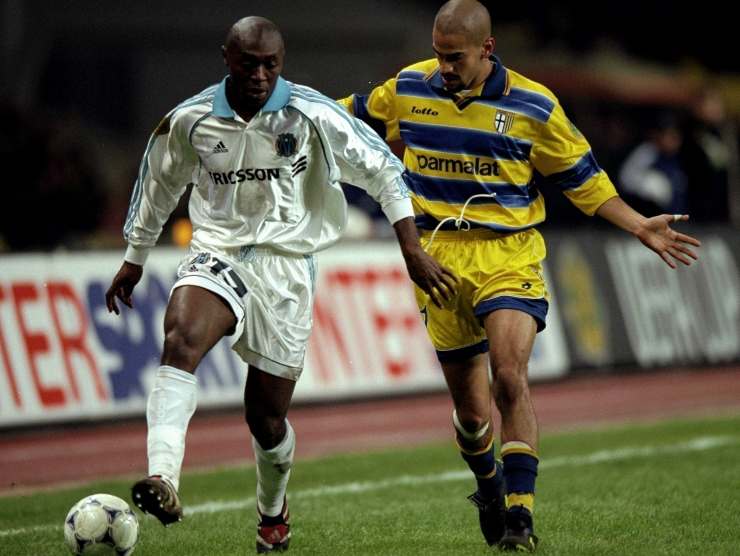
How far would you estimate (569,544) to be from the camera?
712cm

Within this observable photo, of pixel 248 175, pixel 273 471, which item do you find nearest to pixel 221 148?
pixel 248 175

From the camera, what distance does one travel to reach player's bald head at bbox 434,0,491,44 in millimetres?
7066

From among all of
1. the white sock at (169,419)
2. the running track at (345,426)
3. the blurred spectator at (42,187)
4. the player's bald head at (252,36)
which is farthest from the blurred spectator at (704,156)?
the white sock at (169,419)

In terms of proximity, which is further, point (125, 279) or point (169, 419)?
point (125, 279)

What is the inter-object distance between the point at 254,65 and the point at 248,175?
54 centimetres

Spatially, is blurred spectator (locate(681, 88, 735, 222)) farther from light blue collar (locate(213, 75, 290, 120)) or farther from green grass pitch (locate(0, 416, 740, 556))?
light blue collar (locate(213, 75, 290, 120))

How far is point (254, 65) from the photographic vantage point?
21.2ft

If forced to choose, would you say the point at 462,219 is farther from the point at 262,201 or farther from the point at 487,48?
the point at 262,201

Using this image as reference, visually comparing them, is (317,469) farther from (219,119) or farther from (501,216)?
(219,119)

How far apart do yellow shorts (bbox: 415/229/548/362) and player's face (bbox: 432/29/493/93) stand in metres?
0.76

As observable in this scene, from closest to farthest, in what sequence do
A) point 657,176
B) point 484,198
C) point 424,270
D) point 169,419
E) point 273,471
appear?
point 169,419, point 424,270, point 273,471, point 484,198, point 657,176

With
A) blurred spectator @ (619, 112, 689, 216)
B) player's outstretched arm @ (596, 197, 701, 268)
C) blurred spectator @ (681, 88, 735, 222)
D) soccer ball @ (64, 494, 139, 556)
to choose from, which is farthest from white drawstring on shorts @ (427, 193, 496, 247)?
blurred spectator @ (681, 88, 735, 222)

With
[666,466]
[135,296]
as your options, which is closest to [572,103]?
[135,296]

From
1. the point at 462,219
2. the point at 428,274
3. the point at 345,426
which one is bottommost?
the point at 345,426
